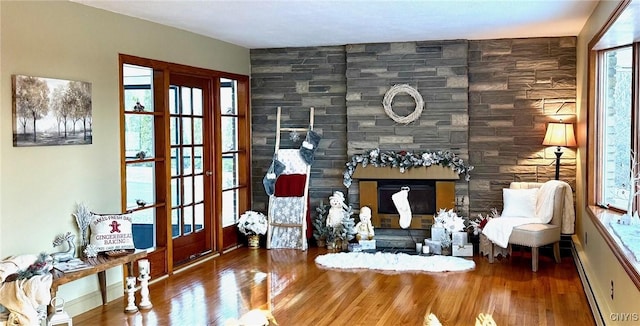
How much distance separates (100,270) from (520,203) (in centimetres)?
438

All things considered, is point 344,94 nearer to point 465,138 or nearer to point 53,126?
point 465,138

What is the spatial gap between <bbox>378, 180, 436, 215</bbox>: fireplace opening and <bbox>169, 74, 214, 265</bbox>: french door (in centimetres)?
207

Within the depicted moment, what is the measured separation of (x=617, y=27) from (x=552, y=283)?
2516 millimetres

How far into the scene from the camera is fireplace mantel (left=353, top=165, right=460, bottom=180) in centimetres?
770

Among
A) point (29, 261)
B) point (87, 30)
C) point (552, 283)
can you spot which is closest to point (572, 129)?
point (552, 283)

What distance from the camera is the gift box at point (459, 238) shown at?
291 inches

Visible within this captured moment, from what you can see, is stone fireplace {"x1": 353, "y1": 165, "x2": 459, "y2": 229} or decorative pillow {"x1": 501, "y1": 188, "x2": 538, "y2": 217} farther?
stone fireplace {"x1": 353, "y1": 165, "x2": 459, "y2": 229}

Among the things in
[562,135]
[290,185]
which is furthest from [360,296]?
[562,135]

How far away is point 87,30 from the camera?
17.7 ft

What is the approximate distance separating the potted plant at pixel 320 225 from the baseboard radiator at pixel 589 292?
283cm

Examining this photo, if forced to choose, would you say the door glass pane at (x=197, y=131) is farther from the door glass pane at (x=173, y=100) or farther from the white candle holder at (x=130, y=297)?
the white candle holder at (x=130, y=297)

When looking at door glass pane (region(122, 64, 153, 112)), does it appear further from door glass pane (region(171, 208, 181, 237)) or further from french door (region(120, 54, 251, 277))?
door glass pane (region(171, 208, 181, 237))

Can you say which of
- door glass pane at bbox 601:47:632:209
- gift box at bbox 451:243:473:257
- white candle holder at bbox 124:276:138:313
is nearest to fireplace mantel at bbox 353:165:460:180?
gift box at bbox 451:243:473:257

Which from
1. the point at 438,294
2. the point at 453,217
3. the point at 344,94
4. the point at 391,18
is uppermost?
the point at 391,18
